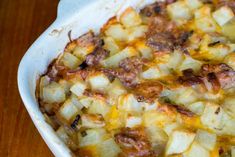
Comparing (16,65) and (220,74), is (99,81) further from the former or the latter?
(16,65)

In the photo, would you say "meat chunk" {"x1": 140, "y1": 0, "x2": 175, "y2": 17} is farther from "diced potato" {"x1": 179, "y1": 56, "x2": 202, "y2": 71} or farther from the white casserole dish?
"diced potato" {"x1": 179, "y1": 56, "x2": 202, "y2": 71}

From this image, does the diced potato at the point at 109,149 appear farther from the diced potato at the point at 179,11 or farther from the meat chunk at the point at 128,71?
the diced potato at the point at 179,11

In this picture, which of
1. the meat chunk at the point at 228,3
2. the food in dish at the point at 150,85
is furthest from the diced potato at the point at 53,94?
the meat chunk at the point at 228,3

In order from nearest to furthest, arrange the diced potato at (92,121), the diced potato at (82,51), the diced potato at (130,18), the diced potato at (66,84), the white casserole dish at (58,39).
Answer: the white casserole dish at (58,39) < the diced potato at (92,121) < the diced potato at (66,84) < the diced potato at (82,51) < the diced potato at (130,18)

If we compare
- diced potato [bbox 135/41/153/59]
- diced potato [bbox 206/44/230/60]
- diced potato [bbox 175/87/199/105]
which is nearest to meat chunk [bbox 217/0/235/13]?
diced potato [bbox 206/44/230/60]

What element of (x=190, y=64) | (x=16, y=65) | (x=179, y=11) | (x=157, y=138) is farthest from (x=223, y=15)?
(x=16, y=65)

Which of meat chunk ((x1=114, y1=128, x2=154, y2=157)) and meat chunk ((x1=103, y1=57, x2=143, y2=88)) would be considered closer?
meat chunk ((x1=114, y1=128, x2=154, y2=157))
